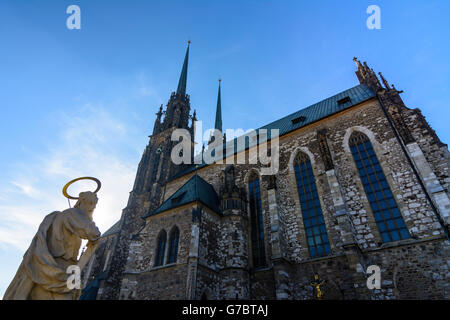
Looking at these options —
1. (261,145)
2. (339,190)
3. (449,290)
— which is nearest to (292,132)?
(261,145)

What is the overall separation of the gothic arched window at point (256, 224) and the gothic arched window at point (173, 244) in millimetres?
4071

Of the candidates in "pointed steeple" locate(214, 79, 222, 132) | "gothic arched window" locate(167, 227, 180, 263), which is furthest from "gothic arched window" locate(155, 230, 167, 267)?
"pointed steeple" locate(214, 79, 222, 132)

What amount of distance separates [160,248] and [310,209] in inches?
316

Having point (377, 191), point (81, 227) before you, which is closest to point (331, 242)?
point (377, 191)

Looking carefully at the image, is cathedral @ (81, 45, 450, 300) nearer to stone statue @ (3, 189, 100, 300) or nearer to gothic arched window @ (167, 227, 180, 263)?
gothic arched window @ (167, 227, 180, 263)

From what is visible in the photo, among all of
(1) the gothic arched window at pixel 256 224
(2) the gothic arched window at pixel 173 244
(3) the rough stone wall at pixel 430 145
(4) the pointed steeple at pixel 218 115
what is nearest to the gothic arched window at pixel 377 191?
(3) the rough stone wall at pixel 430 145

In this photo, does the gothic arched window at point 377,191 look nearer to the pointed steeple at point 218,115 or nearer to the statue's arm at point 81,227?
the statue's arm at point 81,227

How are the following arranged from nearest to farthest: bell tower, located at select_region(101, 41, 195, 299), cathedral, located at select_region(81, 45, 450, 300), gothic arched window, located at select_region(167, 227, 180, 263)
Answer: cathedral, located at select_region(81, 45, 450, 300) → gothic arched window, located at select_region(167, 227, 180, 263) → bell tower, located at select_region(101, 41, 195, 299)

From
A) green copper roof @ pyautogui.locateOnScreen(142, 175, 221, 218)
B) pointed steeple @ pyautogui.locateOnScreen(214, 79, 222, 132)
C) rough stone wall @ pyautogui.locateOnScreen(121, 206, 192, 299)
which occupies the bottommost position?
rough stone wall @ pyautogui.locateOnScreen(121, 206, 192, 299)

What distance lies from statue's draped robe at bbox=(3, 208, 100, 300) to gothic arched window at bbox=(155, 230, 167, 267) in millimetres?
9955

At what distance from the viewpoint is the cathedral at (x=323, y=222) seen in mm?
10031

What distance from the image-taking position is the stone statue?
3.56 meters

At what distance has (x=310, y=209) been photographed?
43.4 feet

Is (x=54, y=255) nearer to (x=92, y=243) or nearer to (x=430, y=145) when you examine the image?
(x=92, y=243)
